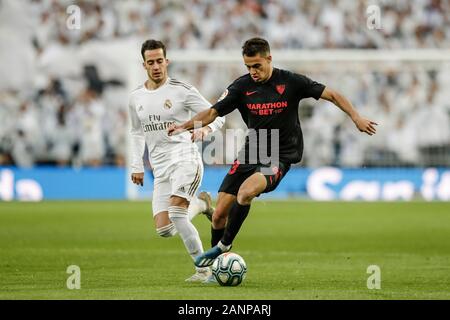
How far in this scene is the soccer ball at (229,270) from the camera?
31.7ft

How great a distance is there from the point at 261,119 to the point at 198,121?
2.11 feet

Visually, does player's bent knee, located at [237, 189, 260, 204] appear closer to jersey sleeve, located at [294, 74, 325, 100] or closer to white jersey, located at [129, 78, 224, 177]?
white jersey, located at [129, 78, 224, 177]

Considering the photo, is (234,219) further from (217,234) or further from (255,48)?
(255,48)

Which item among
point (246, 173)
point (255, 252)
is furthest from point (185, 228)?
point (255, 252)

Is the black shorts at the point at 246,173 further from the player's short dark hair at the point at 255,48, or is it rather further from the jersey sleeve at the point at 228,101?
the player's short dark hair at the point at 255,48

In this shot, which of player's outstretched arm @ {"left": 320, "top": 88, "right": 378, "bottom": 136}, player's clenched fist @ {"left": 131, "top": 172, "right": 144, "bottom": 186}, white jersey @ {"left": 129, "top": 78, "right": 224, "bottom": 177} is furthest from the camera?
player's clenched fist @ {"left": 131, "top": 172, "right": 144, "bottom": 186}

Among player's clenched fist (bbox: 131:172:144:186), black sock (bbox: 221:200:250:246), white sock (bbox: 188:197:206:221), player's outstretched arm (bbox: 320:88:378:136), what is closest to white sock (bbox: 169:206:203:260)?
black sock (bbox: 221:200:250:246)

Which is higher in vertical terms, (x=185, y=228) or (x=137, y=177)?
(x=137, y=177)

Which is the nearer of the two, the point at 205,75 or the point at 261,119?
the point at 261,119

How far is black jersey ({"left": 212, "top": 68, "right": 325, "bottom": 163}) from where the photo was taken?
1014 centimetres

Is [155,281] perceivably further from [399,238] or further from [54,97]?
[54,97]

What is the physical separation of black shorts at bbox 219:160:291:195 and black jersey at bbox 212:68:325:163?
0.11m

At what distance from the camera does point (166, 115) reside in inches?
420

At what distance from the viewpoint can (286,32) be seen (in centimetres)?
2817
